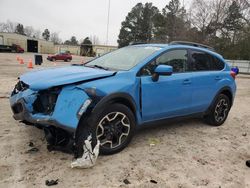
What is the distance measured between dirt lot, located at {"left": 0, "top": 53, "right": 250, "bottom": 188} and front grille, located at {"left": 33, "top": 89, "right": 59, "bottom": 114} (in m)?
0.66

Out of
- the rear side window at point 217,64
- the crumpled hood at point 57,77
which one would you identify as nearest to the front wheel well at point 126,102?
the crumpled hood at point 57,77

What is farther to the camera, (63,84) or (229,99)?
(229,99)

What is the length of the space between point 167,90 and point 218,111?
192cm

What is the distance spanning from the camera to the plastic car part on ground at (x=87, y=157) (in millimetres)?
3434

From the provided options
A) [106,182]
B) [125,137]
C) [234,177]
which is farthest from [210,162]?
[106,182]

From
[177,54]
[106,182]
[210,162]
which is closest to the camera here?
[106,182]

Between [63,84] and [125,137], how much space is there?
1226 millimetres

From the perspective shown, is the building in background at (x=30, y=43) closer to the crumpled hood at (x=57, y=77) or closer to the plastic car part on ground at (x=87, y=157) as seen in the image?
the crumpled hood at (x=57, y=77)

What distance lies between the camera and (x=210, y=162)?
3961 millimetres

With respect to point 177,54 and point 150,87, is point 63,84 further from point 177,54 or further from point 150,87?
point 177,54

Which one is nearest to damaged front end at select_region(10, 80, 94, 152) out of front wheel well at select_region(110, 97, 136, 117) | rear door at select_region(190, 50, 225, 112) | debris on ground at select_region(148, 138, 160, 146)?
front wheel well at select_region(110, 97, 136, 117)

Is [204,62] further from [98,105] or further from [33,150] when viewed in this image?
[33,150]

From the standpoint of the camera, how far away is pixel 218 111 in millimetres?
5828

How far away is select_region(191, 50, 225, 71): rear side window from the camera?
5209 millimetres
